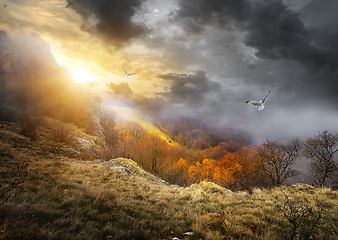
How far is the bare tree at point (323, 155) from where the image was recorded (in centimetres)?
2372

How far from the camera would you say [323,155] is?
24.4m

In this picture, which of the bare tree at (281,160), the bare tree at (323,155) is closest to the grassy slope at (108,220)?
the bare tree at (281,160)

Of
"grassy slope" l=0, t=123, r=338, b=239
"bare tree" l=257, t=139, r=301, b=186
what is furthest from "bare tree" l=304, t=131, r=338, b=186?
"grassy slope" l=0, t=123, r=338, b=239

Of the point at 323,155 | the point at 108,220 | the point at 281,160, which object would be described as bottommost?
the point at 108,220

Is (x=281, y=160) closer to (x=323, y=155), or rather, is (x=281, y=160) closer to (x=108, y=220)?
(x=323, y=155)

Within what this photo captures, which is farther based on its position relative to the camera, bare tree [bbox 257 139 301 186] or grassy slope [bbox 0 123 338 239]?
bare tree [bbox 257 139 301 186]

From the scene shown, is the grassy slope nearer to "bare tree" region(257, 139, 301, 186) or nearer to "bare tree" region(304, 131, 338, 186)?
"bare tree" region(257, 139, 301, 186)

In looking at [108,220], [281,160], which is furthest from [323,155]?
[108,220]

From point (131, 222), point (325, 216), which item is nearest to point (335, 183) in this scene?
point (325, 216)

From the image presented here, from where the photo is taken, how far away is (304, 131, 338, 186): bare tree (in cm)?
2372

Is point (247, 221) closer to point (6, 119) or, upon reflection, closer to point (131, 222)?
point (131, 222)

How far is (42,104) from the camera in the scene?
46.1m

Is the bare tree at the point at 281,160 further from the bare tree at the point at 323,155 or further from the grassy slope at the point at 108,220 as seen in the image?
the grassy slope at the point at 108,220

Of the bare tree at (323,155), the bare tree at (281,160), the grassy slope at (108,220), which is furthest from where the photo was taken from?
the bare tree at (281,160)
